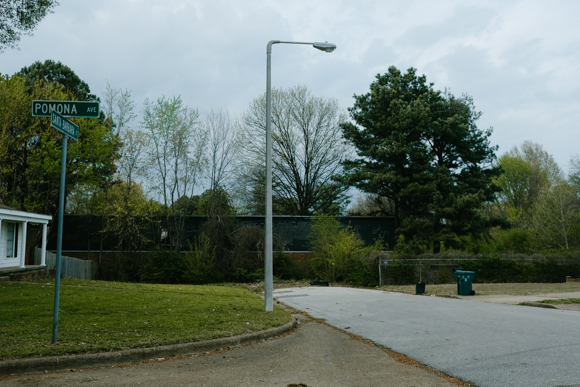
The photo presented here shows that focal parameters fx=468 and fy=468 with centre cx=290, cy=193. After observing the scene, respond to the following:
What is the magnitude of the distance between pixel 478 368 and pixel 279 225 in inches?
1252

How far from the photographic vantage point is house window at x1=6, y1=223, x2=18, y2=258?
25547mm

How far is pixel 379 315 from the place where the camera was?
1318 cm

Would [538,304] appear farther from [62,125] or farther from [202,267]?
[202,267]

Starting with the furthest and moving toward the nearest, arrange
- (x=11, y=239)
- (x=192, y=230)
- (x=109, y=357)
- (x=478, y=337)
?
(x=192, y=230) < (x=11, y=239) < (x=478, y=337) < (x=109, y=357)

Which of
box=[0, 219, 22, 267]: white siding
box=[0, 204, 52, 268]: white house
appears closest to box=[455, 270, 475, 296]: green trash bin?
box=[0, 204, 52, 268]: white house

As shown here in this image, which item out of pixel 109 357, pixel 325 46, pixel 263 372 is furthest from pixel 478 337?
pixel 325 46

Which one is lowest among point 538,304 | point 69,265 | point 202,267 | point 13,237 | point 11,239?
point 538,304

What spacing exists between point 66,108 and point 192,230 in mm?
29166

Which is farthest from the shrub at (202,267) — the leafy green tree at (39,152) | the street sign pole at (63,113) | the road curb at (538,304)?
the street sign pole at (63,113)

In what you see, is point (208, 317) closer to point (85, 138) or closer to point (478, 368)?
point (478, 368)

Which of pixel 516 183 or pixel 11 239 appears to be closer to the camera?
pixel 11 239

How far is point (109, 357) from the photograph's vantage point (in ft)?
22.4

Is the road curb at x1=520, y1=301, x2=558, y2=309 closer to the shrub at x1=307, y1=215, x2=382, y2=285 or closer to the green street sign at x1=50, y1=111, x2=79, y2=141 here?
the shrub at x1=307, y1=215, x2=382, y2=285

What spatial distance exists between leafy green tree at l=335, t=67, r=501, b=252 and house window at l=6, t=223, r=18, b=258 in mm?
22258
